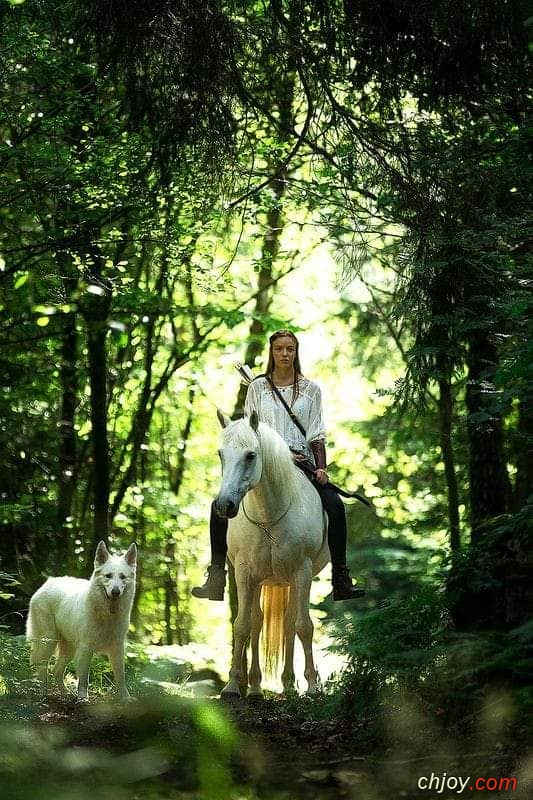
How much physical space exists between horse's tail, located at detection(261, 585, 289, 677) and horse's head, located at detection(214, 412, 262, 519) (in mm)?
1858

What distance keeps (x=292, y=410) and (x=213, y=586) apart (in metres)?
1.64

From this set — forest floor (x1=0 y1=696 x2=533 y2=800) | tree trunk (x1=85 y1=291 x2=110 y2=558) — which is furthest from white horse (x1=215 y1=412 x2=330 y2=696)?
tree trunk (x1=85 y1=291 x2=110 y2=558)

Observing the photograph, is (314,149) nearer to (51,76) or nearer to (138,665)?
(51,76)

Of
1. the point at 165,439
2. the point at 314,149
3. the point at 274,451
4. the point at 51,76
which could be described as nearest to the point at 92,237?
the point at 51,76

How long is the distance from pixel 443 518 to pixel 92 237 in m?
6.21

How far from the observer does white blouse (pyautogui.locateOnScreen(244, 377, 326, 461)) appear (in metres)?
8.91

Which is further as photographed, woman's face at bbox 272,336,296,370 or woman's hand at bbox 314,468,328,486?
woman's face at bbox 272,336,296,370

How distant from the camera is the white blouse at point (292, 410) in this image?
891 cm

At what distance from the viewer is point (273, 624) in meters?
9.07

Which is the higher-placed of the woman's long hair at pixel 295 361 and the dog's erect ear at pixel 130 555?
the woman's long hair at pixel 295 361

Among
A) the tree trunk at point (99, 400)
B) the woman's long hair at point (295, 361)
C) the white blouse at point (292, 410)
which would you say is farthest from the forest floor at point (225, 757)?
the tree trunk at point (99, 400)

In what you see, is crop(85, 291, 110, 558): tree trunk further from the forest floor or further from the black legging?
the forest floor

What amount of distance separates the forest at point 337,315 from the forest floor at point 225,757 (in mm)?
20

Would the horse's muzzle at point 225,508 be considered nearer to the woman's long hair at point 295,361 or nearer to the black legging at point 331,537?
the black legging at point 331,537
